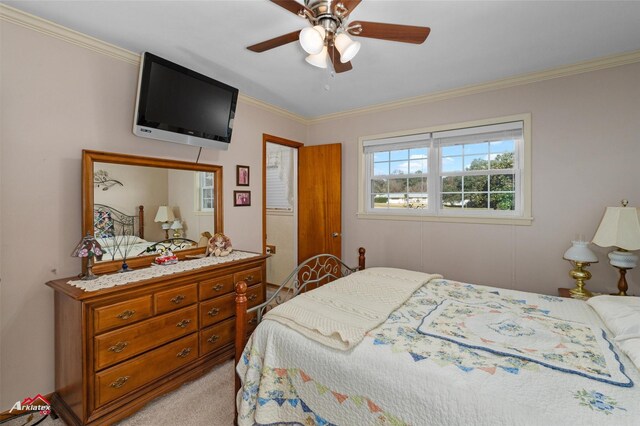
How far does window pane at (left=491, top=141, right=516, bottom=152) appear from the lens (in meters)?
2.87

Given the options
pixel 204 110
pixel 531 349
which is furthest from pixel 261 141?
pixel 531 349

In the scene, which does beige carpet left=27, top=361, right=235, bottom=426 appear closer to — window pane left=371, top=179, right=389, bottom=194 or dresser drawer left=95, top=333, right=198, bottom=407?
dresser drawer left=95, top=333, right=198, bottom=407

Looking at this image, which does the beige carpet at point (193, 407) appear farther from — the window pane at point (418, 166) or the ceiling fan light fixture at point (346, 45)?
the window pane at point (418, 166)

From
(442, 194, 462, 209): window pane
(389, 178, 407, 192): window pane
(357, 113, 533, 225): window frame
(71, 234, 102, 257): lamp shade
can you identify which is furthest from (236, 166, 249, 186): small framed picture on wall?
(442, 194, 462, 209): window pane

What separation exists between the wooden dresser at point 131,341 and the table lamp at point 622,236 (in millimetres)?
2972

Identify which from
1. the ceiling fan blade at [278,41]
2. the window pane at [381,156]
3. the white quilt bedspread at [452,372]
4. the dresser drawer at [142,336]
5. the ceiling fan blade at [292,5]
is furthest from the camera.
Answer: the window pane at [381,156]

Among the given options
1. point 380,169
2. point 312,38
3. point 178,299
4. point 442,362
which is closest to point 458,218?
point 380,169

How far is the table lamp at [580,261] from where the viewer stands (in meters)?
2.25

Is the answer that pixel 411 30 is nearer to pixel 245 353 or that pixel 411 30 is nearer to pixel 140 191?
pixel 245 353

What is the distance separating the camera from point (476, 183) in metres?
3.05

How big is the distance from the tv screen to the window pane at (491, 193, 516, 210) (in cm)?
271

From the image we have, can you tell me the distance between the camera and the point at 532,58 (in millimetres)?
2402

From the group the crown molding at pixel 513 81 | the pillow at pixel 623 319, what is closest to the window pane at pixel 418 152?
the crown molding at pixel 513 81

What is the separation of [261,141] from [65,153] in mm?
1852
